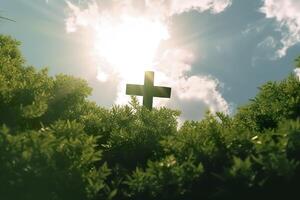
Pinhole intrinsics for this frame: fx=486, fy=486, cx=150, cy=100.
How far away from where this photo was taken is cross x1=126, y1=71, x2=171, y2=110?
46.5ft

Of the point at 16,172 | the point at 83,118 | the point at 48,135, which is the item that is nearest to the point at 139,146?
the point at 83,118

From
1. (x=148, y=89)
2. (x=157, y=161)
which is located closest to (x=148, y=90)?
(x=148, y=89)

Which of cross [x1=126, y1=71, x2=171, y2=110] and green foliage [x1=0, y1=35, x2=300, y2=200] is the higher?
cross [x1=126, y1=71, x2=171, y2=110]

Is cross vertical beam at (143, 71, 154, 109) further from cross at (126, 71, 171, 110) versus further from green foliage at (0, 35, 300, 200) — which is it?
green foliage at (0, 35, 300, 200)

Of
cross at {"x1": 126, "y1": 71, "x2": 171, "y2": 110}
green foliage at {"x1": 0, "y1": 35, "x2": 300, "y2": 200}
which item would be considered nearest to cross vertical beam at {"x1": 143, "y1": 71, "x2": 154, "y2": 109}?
cross at {"x1": 126, "y1": 71, "x2": 171, "y2": 110}

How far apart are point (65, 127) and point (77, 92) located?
4.81m

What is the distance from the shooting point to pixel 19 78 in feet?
35.1

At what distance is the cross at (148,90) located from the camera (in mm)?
14161

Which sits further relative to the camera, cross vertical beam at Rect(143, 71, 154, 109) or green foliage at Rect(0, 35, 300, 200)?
cross vertical beam at Rect(143, 71, 154, 109)

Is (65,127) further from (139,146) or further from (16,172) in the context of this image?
(139,146)

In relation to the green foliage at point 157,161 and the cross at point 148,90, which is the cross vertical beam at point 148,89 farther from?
the green foliage at point 157,161

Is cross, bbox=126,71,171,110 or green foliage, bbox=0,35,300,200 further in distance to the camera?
cross, bbox=126,71,171,110

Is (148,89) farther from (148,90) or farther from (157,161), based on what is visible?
(157,161)

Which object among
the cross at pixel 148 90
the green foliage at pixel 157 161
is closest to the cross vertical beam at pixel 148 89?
the cross at pixel 148 90
